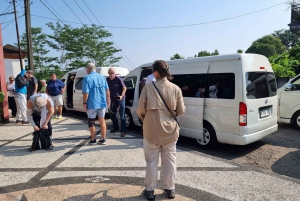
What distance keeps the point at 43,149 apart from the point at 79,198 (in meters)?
2.53

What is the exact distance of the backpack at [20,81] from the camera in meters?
7.80

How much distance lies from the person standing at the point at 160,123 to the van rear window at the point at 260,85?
7.94ft

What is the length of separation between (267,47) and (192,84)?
5050cm

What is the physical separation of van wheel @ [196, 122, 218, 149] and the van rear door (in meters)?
0.75

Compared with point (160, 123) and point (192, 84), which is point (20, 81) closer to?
point (192, 84)

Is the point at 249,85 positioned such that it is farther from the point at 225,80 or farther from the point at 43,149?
the point at 43,149

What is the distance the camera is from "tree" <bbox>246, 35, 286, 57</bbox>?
49.1m

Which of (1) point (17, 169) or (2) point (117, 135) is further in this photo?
(2) point (117, 135)

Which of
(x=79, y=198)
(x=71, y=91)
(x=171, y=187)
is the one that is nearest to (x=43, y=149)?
(x=79, y=198)

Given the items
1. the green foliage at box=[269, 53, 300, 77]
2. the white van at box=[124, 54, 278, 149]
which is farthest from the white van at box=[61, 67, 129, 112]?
the green foliage at box=[269, 53, 300, 77]

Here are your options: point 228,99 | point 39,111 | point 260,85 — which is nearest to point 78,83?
point 39,111

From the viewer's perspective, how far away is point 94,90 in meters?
5.05

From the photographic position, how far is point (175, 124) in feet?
9.61

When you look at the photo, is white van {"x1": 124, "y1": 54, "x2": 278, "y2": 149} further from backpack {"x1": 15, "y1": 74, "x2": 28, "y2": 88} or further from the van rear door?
backpack {"x1": 15, "y1": 74, "x2": 28, "y2": 88}
